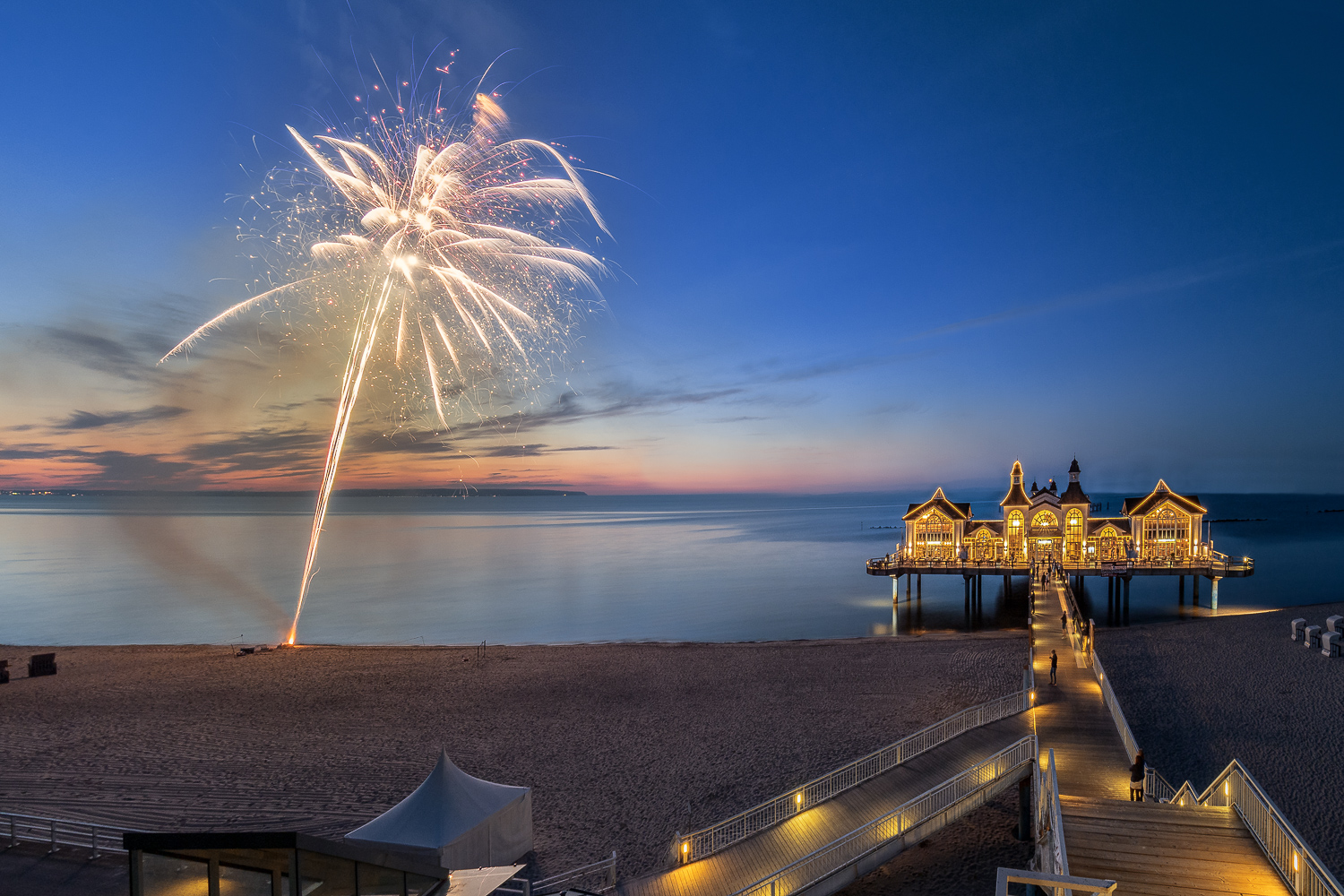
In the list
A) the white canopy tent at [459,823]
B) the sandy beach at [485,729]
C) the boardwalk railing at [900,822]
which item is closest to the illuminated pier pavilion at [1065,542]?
the sandy beach at [485,729]

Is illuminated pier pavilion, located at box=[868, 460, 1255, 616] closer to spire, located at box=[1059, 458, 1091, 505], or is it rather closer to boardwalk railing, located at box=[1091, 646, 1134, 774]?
spire, located at box=[1059, 458, 1091, 505]

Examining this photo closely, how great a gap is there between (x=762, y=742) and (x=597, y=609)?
107ft

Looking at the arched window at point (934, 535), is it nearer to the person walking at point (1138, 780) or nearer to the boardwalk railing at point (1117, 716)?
the boardwalk railing at point (1117, 716)

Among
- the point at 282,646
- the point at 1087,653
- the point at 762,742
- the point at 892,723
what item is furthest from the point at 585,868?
the point at 282,646

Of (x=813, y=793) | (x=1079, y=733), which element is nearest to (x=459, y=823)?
(x=813, y=793)

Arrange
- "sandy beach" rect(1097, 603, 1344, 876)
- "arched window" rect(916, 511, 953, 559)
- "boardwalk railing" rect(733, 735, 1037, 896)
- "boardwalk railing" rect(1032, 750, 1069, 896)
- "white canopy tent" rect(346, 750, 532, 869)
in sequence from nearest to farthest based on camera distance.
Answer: "boardwalk railing" rect(1032, 750, 1069, 896) < "boardwalk railing" rect(733, 735, 1037, 896) < "white canopy tent" rect(346, 750, 532, 869) < "sandy beach" rect(1097, 603, 1344, 876) < "arched window" rect(916, 511, 953, 559)

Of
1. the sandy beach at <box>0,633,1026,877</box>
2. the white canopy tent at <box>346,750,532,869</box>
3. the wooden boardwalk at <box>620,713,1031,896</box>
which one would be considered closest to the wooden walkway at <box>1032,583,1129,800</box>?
the wooden boardwalk at <box>620,713,1031,896</box>

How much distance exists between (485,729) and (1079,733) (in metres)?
15.3

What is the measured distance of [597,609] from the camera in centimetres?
4956

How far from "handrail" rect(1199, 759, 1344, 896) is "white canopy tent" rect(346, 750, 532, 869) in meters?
10.5

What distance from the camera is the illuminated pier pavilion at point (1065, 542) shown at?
42844 millimetres

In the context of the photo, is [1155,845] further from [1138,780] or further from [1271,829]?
[1138,780]

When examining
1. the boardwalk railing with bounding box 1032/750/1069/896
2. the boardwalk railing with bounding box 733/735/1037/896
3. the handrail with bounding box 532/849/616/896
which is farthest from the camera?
the handrail with bounding box 532/849/616/896

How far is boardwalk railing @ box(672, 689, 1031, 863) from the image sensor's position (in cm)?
1091
